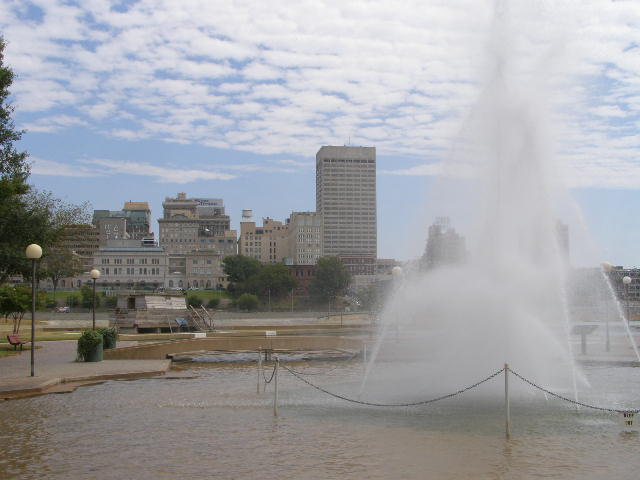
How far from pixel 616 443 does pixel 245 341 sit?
2020cm

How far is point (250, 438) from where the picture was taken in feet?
40.0

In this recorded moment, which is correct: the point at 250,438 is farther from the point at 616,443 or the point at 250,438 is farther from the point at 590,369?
the point at 590,369

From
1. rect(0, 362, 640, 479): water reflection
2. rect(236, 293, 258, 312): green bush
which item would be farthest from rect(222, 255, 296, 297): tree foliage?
rect(0, 362, 640, 479): water reflection

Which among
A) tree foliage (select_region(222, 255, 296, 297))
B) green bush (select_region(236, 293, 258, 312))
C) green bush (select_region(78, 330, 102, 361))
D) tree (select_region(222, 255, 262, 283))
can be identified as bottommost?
green bush (select_region(236, 293, 258, 312))

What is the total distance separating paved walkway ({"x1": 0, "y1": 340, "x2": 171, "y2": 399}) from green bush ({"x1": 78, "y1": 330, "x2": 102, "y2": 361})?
1.41ft

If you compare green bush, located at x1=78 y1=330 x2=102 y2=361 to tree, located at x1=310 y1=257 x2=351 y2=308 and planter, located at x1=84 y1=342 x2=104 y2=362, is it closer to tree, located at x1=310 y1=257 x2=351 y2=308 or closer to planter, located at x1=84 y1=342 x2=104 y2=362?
planter, located at x1=84 y1=342 x2=104 y2=362

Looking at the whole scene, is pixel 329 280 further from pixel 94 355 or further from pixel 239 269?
pixel 94 355

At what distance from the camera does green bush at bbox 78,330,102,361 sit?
24.4 m

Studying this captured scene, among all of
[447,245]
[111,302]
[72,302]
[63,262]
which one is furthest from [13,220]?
[72,302]

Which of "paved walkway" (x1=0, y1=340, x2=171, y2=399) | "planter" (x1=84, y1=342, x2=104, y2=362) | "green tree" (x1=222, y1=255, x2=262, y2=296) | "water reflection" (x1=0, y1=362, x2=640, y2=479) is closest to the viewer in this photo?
"water reflection" (x1=0, y1=362, x2=640, y2=479)

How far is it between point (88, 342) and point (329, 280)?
402 feet

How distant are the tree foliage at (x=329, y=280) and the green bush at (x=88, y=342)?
121402 mm

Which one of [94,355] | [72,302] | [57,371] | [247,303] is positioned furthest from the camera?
[247,303]

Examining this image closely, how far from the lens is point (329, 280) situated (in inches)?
5768
